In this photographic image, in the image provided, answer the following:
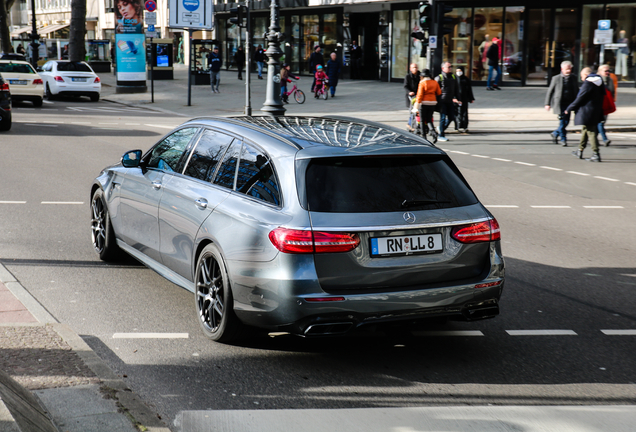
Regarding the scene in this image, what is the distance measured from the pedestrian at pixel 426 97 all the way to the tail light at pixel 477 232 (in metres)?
13.3

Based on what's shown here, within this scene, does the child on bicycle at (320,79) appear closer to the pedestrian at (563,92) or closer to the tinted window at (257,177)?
the pedestrian at (563,92)

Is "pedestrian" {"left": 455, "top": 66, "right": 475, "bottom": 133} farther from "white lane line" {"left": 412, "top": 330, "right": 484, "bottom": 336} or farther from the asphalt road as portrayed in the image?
"white lane line" {"left": 412, "top": 330, "right": 484, "bottom": 336}

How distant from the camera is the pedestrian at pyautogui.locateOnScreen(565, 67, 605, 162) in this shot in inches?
Result: 600

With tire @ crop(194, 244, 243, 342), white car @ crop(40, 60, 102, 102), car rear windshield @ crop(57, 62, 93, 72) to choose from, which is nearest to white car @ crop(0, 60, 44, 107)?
white car @ crop(40, 60, 102, 102)

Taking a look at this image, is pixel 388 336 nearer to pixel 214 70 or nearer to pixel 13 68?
pixel 13 68

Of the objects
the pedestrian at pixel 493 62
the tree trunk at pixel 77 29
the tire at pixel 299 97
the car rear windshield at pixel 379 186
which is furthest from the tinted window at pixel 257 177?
the tree trunk at pixel 77 29

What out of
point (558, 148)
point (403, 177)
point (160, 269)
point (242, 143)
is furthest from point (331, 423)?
point (558, 148)

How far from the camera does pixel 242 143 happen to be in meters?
5.33

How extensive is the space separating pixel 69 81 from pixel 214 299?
2796 cm

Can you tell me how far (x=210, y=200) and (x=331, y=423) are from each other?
1.90 meters

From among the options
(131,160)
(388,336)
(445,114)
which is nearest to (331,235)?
(388,336)

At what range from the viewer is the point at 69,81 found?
3097 centimetres

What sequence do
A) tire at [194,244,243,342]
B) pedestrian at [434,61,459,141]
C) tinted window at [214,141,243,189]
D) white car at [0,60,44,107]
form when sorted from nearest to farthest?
1. tire at [194,244,243,342]
2. tinted window at [214,141,243,189]
3. pedestrian at [434,61,459,141]
4. white car at [0,60,44,107]

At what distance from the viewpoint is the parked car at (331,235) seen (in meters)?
4.53
